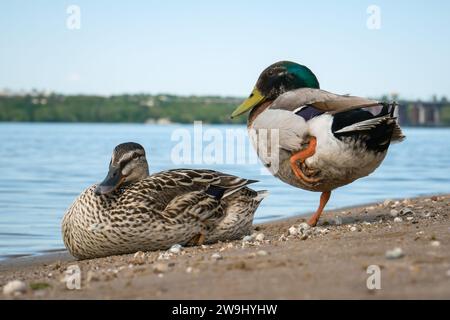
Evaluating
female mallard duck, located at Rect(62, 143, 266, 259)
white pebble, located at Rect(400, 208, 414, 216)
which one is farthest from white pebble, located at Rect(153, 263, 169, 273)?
white pebble, located at Rect(400, 208, 414, 216)

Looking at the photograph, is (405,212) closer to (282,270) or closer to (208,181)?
(208,181)

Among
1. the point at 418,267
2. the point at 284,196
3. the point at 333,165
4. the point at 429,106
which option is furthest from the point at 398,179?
the point at 429,106

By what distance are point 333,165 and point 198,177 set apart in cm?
138

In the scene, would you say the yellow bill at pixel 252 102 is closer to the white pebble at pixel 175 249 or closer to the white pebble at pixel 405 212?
the white pebble at pixel 175 249

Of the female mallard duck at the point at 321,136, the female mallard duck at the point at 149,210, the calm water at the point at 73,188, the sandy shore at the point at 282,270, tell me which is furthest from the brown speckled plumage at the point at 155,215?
the calm water at the point at 73,188

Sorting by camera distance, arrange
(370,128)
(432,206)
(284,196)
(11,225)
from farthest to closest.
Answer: (284,196), (11,225), (432,206), (370,128)

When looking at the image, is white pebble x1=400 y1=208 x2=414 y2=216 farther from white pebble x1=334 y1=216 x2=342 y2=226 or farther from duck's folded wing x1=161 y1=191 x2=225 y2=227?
duck's folded wing x1=161 y1=191 x2=225 y2=227

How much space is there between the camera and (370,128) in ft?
23.0

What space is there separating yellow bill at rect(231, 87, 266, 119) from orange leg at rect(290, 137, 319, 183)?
0.98 meters

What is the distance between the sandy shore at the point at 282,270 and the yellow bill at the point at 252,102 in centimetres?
154

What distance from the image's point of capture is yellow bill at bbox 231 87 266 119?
8039mm

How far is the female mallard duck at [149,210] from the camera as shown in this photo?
7.01 m

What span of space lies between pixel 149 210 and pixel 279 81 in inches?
80.7
